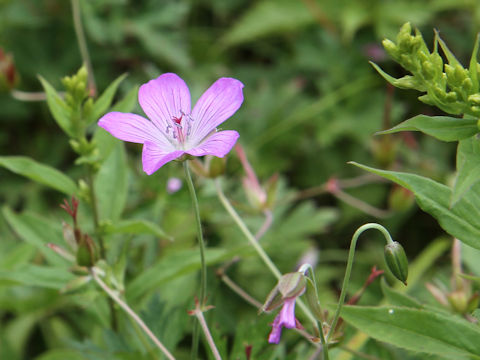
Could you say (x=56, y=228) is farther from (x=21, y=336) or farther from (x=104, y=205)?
(x=21, y=336)

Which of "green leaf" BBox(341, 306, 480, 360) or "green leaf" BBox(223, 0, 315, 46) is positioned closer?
"green leaf" BBox(341, 306, 480, 360)

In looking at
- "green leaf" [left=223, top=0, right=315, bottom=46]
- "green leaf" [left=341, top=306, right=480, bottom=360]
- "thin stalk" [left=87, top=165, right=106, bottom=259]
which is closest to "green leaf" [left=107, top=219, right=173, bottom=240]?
"thin stalk" [left=87, top=165, right=106, bottom=259]

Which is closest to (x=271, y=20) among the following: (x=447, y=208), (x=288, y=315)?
(x=447, y=208)

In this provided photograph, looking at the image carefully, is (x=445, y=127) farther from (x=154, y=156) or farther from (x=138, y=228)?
(x=138, y=228)

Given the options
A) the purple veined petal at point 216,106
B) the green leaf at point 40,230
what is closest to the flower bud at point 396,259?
the purple veined petal at point 216,106

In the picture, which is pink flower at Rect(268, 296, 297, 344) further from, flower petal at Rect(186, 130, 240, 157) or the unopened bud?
flower petal at Rect(186, 130, 240, 157)

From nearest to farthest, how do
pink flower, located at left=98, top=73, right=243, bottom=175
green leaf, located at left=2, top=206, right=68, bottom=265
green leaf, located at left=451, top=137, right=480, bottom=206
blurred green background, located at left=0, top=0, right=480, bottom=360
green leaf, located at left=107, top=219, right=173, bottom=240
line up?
green leaf, located at left=451, top=137, right=480, bottom=206, pink flower, located at left=98, top=73, right=243, bottom=175, green leaf, located at left=107, top=219, right=173, bottom=240, green leaf, located at left=2, top=206, right=68, bottom=265, blurred green background, located at left=0, top=0, right=480, bottom=360

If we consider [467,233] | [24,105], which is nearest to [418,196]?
[467,233]
